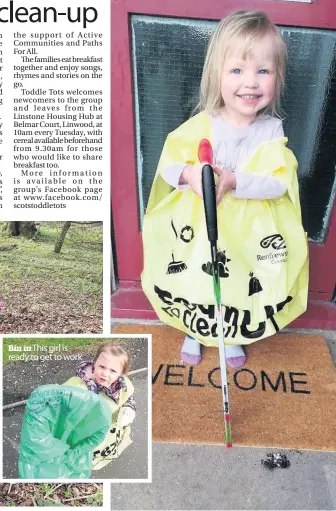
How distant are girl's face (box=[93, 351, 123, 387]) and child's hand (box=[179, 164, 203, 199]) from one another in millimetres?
438

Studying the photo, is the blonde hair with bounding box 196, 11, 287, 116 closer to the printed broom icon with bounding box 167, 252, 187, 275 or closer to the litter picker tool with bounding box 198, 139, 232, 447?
the litter picker tool with bounding box 198, 139, 232, 447

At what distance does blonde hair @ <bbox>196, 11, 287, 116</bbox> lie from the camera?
1193 millimetres

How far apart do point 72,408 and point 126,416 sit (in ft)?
0.41

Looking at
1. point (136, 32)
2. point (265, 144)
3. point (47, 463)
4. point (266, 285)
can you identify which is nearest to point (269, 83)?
point (265, 144)

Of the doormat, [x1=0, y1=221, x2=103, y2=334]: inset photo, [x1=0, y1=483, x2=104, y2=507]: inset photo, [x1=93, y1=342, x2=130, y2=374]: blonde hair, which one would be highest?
[x1=0, y1=221, x2=103, y2=334]: inset photo

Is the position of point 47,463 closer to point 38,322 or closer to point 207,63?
point 38,322

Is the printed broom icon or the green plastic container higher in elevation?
the printed broom icon

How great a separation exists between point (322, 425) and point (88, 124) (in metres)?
0.94

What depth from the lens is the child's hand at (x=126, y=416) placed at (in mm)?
1208

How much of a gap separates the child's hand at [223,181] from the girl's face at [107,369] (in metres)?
0.46

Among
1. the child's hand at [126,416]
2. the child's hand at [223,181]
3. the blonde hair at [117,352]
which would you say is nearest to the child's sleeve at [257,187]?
the child's hand at [223,181]

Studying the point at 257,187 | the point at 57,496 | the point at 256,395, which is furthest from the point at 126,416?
the point at 257,187

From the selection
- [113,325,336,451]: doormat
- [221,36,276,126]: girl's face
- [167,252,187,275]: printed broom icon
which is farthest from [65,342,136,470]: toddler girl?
[221,36,276,126]: girl's face

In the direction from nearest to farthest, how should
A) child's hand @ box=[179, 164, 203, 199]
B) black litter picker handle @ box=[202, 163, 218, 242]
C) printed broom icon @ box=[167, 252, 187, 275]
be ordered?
black litter picker handle @ box=[202, 163, 218, 242], child's hand @ box=[179, 164, 203, 199], printed broom icon @ box=[167, 252, 187, 275]
